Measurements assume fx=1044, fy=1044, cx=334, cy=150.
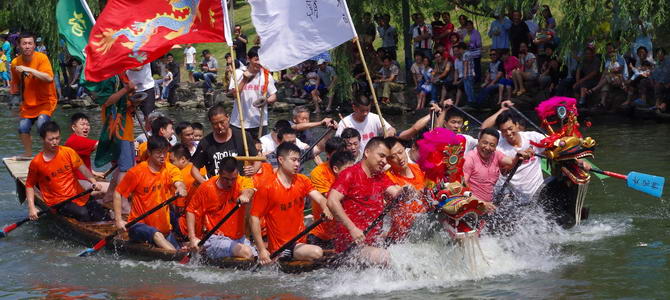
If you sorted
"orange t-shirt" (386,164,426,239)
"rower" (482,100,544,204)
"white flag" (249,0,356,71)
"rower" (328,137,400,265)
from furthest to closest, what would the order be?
"white flag" (249,0,356,71) → "rower" (482,100,544,204) → "orange t-shirt" (386,164,426,239) → "rower" (328,137,400,265)

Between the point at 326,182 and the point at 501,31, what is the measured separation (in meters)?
11.4

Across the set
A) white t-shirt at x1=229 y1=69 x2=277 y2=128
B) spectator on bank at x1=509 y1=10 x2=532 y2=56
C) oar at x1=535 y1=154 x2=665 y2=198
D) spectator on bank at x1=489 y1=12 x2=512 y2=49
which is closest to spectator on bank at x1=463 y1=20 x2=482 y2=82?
spectator on bank at x1=489 y1=12 x2=512 y2=49

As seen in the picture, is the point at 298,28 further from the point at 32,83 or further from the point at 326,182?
the point at 32,83

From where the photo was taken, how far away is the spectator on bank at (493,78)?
20094 mm

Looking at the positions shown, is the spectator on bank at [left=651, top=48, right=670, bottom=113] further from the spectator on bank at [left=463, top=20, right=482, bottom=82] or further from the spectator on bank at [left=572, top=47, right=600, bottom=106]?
the spectator on bank at [left=463, top=20, right=482, bottom=82]

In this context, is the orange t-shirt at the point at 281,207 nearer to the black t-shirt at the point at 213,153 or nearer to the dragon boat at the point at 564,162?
the black t-shirt at the point at 213,153

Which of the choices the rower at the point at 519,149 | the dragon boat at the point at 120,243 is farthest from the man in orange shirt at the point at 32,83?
the rower at the point at 519,149

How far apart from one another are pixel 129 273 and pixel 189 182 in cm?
129

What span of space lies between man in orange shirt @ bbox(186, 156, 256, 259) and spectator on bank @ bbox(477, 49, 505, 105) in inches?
437

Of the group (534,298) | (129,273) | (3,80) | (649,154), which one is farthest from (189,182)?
(3,80)

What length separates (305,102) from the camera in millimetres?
24109

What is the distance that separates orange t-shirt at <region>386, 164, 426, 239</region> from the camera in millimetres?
8844

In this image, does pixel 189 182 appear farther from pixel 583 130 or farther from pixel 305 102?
pixel 305 102

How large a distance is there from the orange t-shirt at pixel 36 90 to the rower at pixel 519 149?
5.70m
